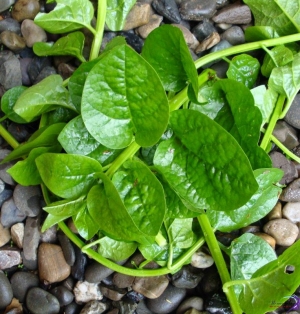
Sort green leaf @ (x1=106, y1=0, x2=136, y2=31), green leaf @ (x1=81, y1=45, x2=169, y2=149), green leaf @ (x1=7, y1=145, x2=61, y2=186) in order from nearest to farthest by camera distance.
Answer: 1. green leaf @ (x1=81, y1=45, x2=169, y2=149)
2. green leaf @ (x1=7, y1=145, x2=61, y2=186)
3. green leaf @ (x1=106, y1=0, x2=136, y2=31)

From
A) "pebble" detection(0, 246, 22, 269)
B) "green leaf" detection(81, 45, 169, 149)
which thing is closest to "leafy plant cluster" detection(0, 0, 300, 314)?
"green leaf" detection(81, 45, 169, 149)

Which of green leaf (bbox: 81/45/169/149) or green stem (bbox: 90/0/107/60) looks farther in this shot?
green stem (bbox: 90/0/107/60)

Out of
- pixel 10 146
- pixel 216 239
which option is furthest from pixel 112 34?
pixel 216 239

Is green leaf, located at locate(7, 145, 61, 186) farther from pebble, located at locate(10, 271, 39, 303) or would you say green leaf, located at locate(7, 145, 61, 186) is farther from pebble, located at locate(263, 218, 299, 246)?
pebble, located at locate(263, 218, 299, 246)

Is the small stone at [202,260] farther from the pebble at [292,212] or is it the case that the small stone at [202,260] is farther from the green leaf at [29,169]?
the green leaf at [29,169]

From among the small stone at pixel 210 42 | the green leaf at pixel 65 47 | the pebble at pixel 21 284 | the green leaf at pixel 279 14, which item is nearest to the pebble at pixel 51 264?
the pebble at pixel 21 284

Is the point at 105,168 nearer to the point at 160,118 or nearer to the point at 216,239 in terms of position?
the point at 160,118

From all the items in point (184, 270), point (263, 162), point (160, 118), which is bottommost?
point (184, 270)
